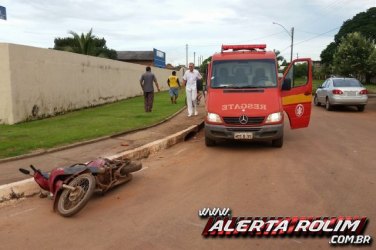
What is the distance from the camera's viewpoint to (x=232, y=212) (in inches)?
197

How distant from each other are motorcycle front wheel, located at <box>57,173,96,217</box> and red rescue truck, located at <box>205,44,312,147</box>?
4011mm

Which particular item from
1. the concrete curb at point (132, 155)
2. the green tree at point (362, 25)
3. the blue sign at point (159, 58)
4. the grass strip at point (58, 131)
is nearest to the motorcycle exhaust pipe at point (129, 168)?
the concrete curb at point (132, 155)

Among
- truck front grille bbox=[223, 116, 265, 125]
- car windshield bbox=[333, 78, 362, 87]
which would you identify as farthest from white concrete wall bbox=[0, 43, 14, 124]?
car windshield bbox=[333, 78, 362, 87]

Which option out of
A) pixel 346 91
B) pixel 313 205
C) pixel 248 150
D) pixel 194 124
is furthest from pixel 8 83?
pixel 346 91

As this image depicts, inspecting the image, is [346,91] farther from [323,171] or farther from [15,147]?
[15,147]

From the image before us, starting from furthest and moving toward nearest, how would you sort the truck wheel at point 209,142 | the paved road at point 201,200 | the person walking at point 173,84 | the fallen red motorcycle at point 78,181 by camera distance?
the person walking at point 173,84
the truck wheel at point 209,142
the fallen red motorcycle at point 78,181
the paved road at point 201,200

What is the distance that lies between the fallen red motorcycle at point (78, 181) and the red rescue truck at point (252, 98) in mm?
3152

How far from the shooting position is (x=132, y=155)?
826 cm

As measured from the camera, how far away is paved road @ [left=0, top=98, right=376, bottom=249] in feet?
14.1

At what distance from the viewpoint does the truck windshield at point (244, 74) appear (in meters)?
9.74

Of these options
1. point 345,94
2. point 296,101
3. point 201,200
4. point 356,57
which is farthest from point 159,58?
point 201,200

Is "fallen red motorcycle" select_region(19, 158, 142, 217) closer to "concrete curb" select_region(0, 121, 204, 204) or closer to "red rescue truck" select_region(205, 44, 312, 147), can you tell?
"concrete curb" select_region(0, 121, 204, 204)

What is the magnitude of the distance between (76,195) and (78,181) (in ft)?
0.72

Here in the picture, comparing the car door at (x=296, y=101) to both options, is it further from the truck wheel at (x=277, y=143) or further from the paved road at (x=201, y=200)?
the paved road at (x=201, y=200)
